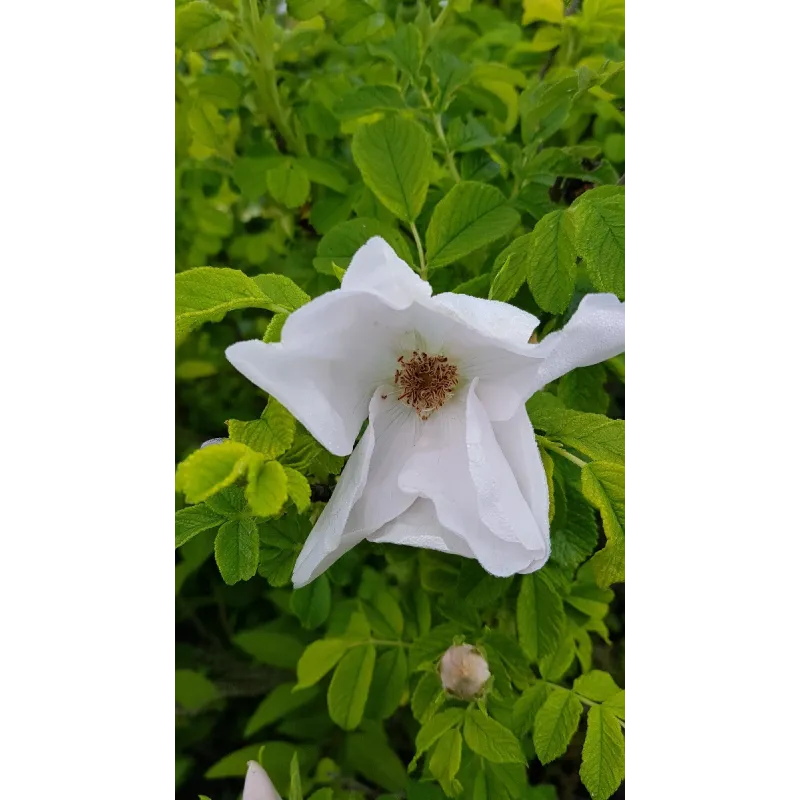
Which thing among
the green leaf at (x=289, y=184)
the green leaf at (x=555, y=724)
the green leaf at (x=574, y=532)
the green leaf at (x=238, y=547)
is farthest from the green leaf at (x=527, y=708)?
the green leaf at (x=289, y=184)

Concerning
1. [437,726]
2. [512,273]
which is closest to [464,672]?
[437,726]

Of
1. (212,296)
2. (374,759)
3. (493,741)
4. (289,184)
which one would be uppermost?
(289,184)

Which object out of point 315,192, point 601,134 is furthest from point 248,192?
point 601,134

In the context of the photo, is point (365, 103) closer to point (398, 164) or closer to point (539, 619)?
point (398, 164)

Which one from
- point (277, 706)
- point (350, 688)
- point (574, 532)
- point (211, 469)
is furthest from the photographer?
point (277, 706)

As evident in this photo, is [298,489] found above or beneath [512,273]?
beneath

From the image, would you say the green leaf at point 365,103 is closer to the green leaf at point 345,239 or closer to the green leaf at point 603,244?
the green leaf at point 345,239
